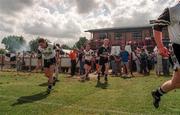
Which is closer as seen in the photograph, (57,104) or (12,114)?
(12,114)

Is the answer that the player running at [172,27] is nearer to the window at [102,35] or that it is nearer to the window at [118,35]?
the window at [118,35]

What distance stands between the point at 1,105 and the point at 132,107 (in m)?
4.25

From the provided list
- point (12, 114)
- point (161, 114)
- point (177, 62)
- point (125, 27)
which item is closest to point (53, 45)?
point (12, 114)

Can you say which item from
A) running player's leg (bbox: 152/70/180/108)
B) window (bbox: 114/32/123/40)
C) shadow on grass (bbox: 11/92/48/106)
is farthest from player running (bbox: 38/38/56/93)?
window (bbox: 114/32/123/40)

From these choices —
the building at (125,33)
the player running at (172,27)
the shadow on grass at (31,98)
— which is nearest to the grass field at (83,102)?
the shadow on grass at (31,98)

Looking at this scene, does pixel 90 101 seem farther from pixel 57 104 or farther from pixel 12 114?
pixel 12 114

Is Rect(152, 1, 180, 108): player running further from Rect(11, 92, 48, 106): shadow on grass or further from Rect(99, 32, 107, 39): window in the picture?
Rect(99, 32, 107, 39): window

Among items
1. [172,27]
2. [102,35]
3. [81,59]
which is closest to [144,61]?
[81,59]

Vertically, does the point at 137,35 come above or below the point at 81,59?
above

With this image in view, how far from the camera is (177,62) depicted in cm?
625

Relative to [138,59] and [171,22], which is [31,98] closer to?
[171,22]

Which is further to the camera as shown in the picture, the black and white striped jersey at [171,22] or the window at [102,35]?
the window at [102,35]

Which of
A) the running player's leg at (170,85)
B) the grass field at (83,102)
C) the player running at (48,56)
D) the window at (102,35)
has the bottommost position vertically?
the grass field at (83,102)

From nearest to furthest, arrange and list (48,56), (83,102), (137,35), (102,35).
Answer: (83,102) → (48,56) → (137,35) → (102,35)
